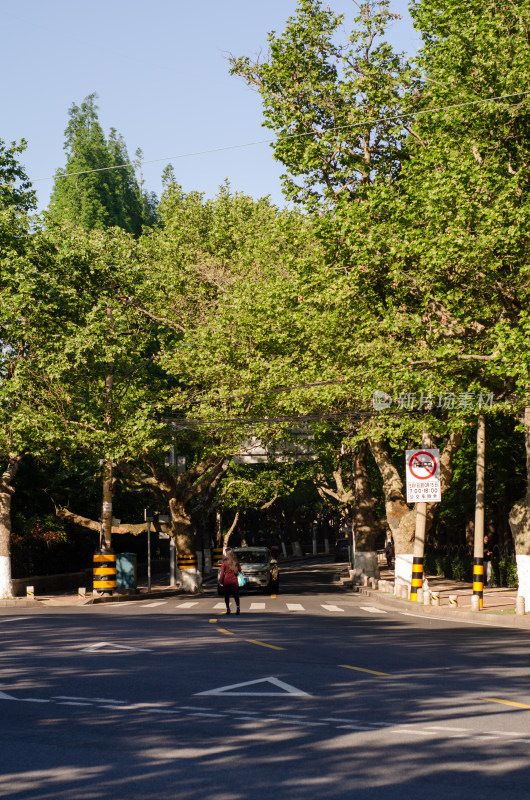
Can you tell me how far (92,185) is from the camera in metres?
78.4

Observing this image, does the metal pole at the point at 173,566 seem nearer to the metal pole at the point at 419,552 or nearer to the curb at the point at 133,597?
the curb at the point at 133,597

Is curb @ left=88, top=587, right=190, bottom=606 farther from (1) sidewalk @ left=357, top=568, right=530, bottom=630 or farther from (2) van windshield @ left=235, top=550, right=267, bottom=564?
(1) sidewalk @ left=357, top=568, right=530, bottom=630

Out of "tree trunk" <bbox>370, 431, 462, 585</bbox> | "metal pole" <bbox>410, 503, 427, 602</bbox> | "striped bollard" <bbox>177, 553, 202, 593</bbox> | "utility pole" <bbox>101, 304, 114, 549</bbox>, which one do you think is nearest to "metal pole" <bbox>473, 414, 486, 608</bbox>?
"metal pole" <bbox>410, 503, 427, 602</bbox>

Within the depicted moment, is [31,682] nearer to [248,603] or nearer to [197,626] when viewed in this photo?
[197,626]

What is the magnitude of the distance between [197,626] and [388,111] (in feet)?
55.5

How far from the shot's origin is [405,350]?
24.3 metres

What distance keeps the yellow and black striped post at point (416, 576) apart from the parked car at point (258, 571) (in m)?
8.75

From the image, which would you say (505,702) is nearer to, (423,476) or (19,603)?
(423,476)

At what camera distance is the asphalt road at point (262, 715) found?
6797 millimetres

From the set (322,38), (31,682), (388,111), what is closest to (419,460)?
(388,111)

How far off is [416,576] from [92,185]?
187 feet

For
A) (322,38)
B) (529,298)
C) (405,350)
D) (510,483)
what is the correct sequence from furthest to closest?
(510,483), (322,38), (405,350), (529,298)

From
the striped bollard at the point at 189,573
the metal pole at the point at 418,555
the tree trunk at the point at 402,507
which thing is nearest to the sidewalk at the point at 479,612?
the metal pole at the point at 418,555

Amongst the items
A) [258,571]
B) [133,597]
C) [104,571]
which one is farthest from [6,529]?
[258,571]
